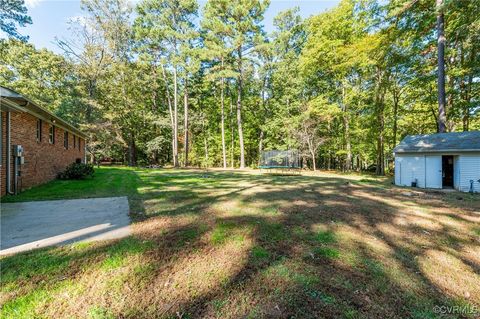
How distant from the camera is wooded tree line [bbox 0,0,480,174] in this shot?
15.2m

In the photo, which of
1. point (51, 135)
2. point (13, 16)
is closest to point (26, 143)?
point (51, 135)

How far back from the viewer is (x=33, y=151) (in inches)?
345

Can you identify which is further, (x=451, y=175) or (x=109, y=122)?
(x=109, y=122)

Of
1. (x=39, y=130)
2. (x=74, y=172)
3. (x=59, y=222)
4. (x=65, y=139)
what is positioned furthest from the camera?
(x=65, y=139)

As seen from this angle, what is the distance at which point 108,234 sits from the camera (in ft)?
12.5

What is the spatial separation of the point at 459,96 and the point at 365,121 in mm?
6137

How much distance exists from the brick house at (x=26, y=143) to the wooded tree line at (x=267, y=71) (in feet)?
37.6

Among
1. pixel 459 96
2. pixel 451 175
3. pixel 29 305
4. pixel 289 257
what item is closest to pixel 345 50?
pixel 459 96

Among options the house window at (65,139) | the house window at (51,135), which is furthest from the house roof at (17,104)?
the house window at (65,139)

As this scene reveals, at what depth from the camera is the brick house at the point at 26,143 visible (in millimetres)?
6852

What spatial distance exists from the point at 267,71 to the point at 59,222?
85.9 feet

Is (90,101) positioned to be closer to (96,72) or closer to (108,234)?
(96,72)

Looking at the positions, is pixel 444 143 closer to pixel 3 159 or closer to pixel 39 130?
pixel 3 159

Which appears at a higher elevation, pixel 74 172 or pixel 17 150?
pixel 17 150
